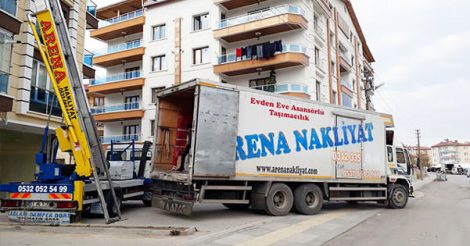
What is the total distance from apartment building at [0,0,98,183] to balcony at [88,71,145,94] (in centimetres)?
1789

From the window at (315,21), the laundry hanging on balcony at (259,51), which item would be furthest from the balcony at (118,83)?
the window at (315,21)

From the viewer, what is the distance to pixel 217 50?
3053 cm

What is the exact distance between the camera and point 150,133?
33125mm

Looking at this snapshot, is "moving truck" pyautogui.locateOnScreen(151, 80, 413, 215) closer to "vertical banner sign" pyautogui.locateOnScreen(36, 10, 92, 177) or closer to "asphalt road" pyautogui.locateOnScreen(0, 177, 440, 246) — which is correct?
"asphalt road" pyautogui.locateOnScreen(0, 177, 440, 246)

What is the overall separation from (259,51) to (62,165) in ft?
65.8

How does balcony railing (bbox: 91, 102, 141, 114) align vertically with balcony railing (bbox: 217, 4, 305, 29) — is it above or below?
below

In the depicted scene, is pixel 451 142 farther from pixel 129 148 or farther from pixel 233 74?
pixel 129 148

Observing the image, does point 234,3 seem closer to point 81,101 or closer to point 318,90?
point 318,90

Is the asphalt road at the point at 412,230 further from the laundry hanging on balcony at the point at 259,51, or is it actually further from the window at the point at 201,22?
the window at the point at 201,22

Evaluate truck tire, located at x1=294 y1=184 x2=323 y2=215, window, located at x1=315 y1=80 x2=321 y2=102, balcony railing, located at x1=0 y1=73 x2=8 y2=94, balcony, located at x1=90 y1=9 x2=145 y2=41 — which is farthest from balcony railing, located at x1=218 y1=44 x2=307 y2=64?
balcony railing, located at x1=0 y1=73 x2=8 y2=94

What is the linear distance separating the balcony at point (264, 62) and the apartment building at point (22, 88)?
13861 mm

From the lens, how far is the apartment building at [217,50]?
27.9 m

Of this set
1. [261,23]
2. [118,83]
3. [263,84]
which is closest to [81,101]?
[261,23]

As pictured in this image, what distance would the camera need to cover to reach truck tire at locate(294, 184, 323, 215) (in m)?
11.6
